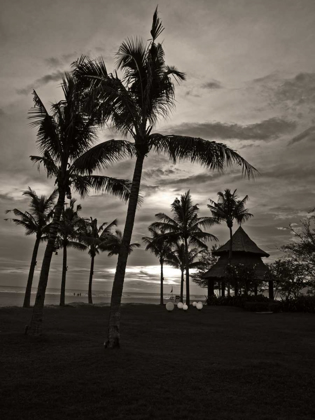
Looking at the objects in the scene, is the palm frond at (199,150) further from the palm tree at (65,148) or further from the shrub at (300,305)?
the shrub at (300,305)

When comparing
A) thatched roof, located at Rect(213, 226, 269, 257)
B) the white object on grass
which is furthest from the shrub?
the white object on grass

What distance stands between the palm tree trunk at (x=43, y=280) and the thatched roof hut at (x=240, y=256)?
24726 mm

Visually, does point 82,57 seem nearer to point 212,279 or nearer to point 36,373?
point 36,373

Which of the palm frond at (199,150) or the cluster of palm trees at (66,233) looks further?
the cluster of palm trees at (66,233)

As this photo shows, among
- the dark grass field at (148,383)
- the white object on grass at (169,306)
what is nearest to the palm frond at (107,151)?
the dark grass field at (148,383)

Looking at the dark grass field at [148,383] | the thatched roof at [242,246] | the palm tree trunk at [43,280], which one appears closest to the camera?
the dark grass field at [148,383]

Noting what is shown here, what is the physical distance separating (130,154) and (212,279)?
94.2 feet

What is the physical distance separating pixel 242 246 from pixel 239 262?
210cm

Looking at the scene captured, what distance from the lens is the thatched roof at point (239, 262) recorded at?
3528cm

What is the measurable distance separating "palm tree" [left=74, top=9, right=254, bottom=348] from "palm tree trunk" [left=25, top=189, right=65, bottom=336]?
10.1ft

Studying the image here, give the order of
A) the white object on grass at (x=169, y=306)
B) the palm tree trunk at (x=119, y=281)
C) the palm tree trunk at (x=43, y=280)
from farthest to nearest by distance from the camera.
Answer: the white object on grass at (x=169, y=306) < the palm tree trunk at (x=43, y=280) < the palm tree trunk at (x=119, y=281)

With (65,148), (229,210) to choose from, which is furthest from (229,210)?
A: (65,148)

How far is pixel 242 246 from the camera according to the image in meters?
37.7

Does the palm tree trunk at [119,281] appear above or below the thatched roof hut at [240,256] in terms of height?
below
